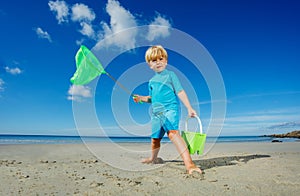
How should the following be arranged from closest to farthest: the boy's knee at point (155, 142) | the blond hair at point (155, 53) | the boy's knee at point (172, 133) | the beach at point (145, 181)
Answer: the beach at point (145, 181) → the boy's knee at point (172, 133) → the blond hair at point (155, 53) → the boy's knee at point (155, 142)

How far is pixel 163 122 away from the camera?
4.47m

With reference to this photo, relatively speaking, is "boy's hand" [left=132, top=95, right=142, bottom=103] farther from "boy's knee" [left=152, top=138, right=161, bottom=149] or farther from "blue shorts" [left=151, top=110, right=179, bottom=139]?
"boy's knee" [left=152, top=138, right=161, bottom=149]

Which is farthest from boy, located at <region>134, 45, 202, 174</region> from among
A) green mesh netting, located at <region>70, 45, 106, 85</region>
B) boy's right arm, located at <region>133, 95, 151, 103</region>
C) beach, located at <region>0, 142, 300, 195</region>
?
green mesh netting, located at <region>70, 45, 106, 85</region>

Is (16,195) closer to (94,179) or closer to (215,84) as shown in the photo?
(94,179)

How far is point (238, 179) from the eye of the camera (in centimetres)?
352

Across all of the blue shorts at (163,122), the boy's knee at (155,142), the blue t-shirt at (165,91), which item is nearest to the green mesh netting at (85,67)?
the blue t-shirt at (165,91)

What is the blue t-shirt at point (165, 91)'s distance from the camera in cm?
444

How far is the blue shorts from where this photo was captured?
433 centimetres

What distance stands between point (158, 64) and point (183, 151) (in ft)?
5.07

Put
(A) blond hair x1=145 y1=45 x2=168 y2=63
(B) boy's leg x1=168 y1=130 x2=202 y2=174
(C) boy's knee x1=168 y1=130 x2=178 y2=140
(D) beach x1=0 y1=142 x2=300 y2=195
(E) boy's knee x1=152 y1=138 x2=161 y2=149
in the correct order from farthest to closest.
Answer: (E) boy's knee x1=152 y1=138 x2=161 y2=149 < (A) blond hair x1=145 y1=45 x2=168 y2=63 < (C) boy's knee x1=168 y1=130 x2=178 y2=140 < (B) boy's leg x1=168 y1=130 x2=202 y2=174 < (D) beach x1=0 y1=142 x2=300 y2=195

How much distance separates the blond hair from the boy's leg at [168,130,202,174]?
1303 mm

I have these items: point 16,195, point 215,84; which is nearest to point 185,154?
point 215,84

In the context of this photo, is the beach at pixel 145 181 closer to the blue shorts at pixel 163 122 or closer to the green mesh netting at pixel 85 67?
the blue shorts at pixel 163 122

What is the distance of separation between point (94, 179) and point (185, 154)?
1386 mm
